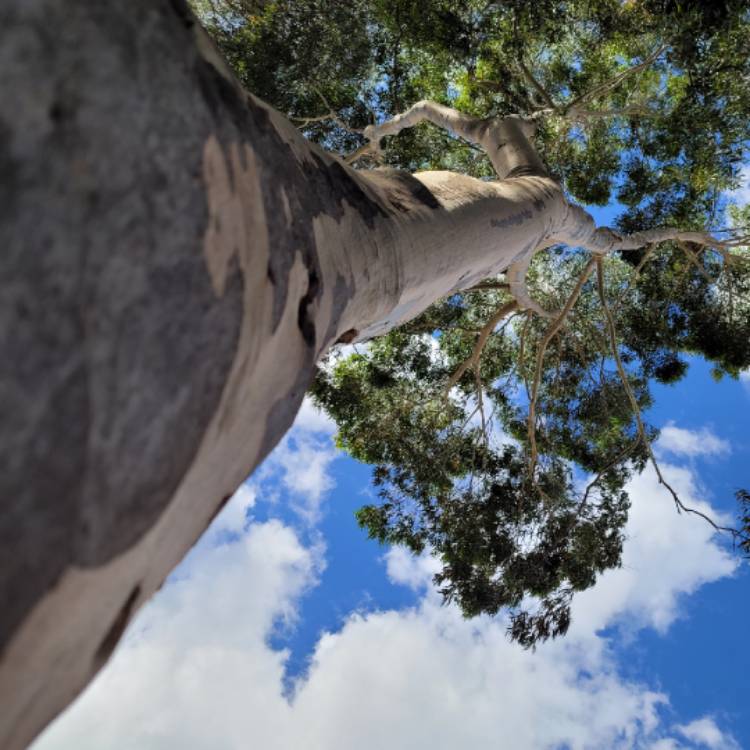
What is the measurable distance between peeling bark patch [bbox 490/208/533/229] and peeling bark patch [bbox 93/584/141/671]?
5.82 feet

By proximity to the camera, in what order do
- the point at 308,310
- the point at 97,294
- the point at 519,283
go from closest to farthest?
the point at 97,294 → the point at 308,310 → the point at 519,283

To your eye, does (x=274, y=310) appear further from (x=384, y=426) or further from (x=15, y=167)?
(x=384, y=426)

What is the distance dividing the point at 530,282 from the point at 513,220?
539cm

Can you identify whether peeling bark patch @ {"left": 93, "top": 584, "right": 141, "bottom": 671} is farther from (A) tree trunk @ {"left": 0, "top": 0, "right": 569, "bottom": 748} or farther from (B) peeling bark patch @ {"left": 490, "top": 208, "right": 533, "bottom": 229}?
(B) peeling bark patch @ {"left": 490, "top": 208, "right": 533, "bottom": 229}

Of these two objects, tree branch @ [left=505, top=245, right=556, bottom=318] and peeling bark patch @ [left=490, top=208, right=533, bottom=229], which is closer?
peeling bark patch @ [left=490, top=208, right=533, bottom=229]

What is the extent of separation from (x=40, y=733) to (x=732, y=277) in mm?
7361

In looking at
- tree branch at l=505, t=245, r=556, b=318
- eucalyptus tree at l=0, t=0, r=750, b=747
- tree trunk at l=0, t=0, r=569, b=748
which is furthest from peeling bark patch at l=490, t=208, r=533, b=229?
tree branch at l=505, t=245, r=556, b=318

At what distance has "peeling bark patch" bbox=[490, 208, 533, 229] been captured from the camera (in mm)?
2260

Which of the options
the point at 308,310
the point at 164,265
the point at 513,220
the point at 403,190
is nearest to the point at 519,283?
the point at 513,220

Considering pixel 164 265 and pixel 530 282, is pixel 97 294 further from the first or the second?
pixel 530 282

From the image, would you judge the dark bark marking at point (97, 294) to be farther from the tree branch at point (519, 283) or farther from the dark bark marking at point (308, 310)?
the tree branch at point (519, 283)

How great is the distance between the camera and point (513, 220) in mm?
2432

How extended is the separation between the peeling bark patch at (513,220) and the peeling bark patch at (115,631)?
1775 millimetres

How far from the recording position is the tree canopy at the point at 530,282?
519 centimetres
